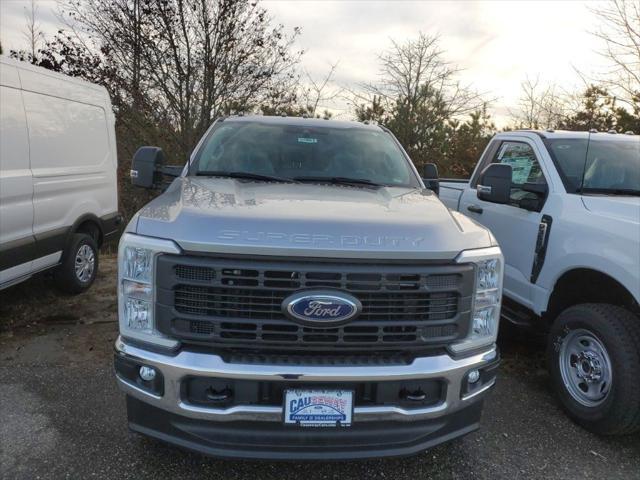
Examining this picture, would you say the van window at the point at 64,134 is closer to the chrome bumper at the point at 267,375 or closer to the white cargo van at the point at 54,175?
the white cargo van at the point at 54,175

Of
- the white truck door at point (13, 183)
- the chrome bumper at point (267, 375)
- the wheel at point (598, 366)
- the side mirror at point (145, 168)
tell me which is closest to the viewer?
the chrome bumper at point (267, 375)

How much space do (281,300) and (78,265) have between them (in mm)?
4332

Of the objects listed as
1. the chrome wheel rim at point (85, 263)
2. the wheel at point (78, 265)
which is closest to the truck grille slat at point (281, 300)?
the wheel at point (78, 265)

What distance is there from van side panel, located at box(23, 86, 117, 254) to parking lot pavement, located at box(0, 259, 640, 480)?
1.41 metres

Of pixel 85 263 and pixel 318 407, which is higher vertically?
pixel 318 407

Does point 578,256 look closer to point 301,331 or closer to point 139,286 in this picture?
point 301,331

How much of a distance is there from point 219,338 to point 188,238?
475 millimetres

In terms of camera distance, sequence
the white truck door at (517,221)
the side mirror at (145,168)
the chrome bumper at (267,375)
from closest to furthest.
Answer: the chrome bumper at (267,375) → the side mirror at (145,168) → the white truck door at (517,221)

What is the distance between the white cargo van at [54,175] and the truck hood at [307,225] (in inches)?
95.7

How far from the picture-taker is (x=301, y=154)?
3838mm

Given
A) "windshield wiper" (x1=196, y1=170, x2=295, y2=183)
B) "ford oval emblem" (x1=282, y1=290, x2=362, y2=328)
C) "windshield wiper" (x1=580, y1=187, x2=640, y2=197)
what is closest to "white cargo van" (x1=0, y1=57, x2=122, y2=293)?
"windshield wiper" (x1=196, y1=170, x2=295, y2=183)

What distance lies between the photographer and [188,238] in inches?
89.7

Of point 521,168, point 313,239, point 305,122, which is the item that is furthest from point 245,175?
point 521,168

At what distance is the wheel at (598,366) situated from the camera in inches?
118
